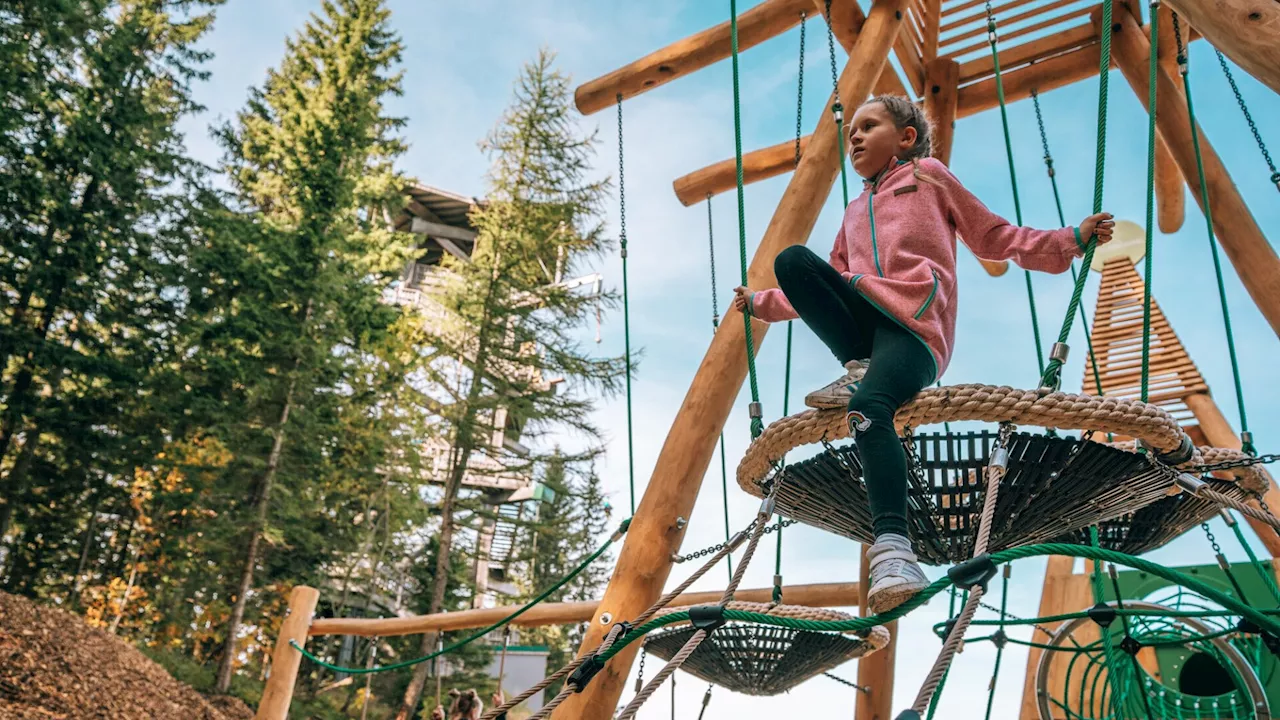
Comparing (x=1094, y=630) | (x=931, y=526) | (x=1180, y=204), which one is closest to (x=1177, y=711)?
(x=1094, y=630)

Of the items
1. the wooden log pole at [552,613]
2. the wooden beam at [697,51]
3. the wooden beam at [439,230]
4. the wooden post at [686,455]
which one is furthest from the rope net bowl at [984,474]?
the wooden beam at [439,230]

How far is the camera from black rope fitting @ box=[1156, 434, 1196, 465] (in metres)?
1.63

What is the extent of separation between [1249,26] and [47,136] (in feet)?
46.1

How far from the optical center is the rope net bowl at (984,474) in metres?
1.54

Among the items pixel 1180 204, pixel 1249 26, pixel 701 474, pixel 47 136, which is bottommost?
pixel 701 474

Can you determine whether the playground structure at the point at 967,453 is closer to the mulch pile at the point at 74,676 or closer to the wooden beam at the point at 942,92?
the wooden beam at the point at 942,92

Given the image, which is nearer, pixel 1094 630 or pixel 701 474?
pixel 701 474

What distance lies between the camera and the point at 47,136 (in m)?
11.9

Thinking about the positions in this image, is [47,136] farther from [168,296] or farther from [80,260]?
[168,296]

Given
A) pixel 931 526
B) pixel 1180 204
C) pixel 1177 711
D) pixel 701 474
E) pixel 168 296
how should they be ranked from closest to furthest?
pixel 931 526, pixel 701 474, pixel 1177 711, pixel 1180 204, pixel 168 296

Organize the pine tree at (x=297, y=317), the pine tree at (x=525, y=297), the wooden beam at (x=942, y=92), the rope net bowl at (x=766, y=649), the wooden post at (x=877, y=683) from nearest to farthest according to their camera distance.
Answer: the rope net bowl at (x=766, y=649), the wooden post at (x=877, y=683), the wooden beam at (x=942, y=92), the pine tree at (x=297, y=317), the pine tree at (x=525, y=297)

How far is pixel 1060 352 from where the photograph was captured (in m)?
1.64

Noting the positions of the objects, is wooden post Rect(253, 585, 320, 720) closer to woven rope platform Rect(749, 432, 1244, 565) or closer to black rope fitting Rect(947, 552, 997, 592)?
woven rope platform Rect(749, 432, 1244, 565)

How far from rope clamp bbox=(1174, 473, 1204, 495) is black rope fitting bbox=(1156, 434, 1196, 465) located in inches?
2.3
